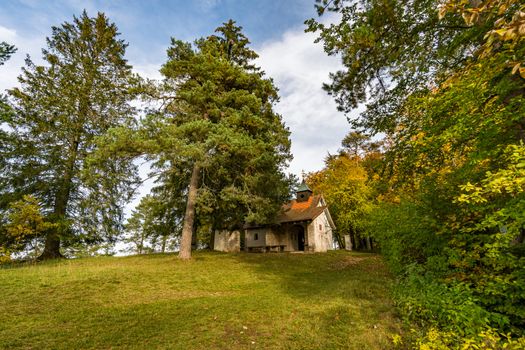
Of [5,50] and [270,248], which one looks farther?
[270,248]

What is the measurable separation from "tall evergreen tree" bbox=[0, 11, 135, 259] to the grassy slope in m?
8.09

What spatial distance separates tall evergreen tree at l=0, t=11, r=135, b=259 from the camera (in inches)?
676

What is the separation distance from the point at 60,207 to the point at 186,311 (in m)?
16.3

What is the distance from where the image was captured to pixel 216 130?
46.6 feet

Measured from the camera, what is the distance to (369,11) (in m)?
7.05

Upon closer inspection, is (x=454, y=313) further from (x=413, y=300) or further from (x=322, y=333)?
(x=322, y=333)

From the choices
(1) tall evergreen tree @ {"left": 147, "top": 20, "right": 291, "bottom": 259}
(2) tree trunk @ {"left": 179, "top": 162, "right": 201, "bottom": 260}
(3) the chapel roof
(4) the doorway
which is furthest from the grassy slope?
(4) the doorway

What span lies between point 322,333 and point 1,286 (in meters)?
10.1

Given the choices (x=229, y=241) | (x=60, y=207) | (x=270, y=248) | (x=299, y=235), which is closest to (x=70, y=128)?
(x=60, y=207)

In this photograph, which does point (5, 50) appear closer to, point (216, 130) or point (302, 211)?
point (216, 130)

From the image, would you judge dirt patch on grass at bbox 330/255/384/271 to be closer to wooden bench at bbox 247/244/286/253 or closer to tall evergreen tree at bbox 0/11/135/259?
wooden bench at bbox 247/244/286/253

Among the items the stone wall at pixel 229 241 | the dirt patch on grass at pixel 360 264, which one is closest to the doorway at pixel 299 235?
the stone wall at pixel 229 241

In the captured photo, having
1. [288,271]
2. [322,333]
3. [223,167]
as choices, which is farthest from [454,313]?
[223,167]

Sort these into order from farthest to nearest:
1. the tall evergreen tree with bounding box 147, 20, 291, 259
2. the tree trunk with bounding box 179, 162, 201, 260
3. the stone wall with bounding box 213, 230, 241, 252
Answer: the stone wall with bounding box 213, 230, 241, 252
the tree trunk with bounding box 179, 162, 201, 260
the tall evergreen tree with bounding box 147, 20, 291, 259
